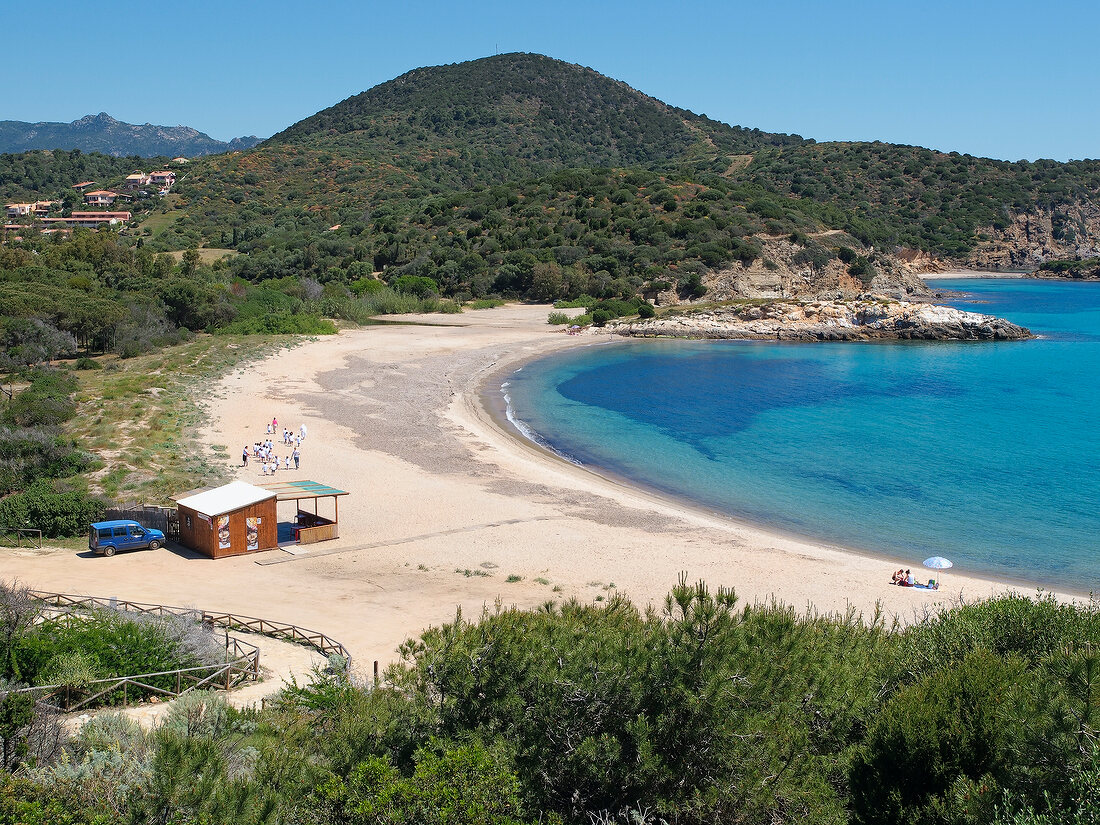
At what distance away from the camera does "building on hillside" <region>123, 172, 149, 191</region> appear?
99750mm

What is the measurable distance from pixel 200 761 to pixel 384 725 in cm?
164

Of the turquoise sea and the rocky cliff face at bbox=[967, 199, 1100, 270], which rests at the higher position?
the rocky cliff face at bbox=[967, 199, 1100, 270]

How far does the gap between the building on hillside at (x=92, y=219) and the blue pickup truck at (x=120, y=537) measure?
75866 millimetres

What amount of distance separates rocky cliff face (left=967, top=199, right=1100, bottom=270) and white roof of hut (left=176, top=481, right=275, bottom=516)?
11577 cm

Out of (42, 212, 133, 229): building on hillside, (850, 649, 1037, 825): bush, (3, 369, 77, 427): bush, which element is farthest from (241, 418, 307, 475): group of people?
(42, 212, 133, 229): building on hillside

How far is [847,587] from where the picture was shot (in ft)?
53.2

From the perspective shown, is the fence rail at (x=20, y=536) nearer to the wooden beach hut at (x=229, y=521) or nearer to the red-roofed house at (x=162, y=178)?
the wooden beach hut at (x=229, y=521)

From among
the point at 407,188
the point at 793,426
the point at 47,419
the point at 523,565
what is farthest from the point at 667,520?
the point at 407,188

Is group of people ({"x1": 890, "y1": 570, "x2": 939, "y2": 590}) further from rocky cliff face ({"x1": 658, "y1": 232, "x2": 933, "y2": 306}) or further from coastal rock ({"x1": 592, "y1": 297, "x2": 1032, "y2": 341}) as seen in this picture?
rocky cliff face ({"x1": 658, "y1": 232, "x2": 933, "y2": 306})

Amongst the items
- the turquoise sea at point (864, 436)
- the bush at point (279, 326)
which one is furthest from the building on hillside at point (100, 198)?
the turquoise sea at point (864, 436)

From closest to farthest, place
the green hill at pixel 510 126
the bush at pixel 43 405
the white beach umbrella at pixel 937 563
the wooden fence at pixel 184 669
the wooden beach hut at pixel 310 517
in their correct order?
the wooden fence at pixel 184 669 < the white beach umbrella at pixel 937 563 < the wooden beach hut at pixel 310 517 < the bush at pixel 43 405 < the green hill at pixel 510 126

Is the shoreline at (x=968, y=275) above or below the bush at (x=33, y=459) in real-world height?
above

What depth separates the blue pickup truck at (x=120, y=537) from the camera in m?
16.5

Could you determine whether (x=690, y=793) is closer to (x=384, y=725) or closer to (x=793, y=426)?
(x=384, y=725)
